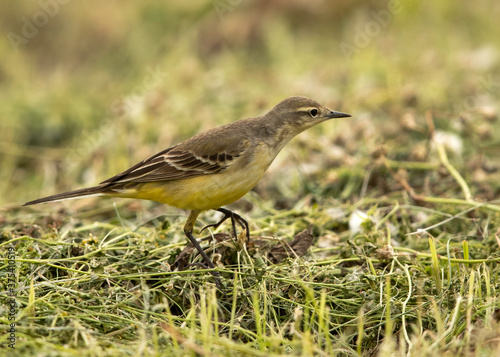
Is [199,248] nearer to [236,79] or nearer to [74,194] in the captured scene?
[74,194]

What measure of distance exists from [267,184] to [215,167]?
254 cm

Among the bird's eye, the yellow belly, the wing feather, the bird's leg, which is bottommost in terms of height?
the bird's leg

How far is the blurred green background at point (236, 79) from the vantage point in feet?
26.6

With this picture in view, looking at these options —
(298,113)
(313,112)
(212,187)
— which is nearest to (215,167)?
(212,187)

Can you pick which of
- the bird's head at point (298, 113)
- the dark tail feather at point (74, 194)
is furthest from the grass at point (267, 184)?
the bird's head at point (298, 113)

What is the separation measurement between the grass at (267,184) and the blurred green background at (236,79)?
5 centimetres

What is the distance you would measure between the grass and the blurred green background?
46 mm

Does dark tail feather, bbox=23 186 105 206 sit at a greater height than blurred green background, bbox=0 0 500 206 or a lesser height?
lesser

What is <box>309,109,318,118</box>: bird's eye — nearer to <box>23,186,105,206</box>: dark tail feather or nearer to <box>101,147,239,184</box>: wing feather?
<box>101,147,239,184</box>: wing feather

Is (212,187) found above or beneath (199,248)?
above

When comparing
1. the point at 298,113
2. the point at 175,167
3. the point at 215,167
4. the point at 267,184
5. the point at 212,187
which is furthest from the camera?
the point at 267,184

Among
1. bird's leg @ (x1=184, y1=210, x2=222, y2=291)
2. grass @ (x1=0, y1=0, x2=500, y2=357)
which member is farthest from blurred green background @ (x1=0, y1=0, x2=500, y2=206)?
bird's leg @ (x1=184, y1=210, x2=222, y2=291)

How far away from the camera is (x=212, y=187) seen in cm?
521

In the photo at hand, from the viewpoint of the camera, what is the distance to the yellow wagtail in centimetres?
522
